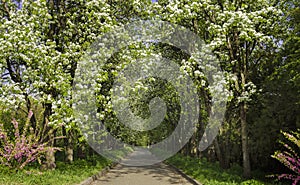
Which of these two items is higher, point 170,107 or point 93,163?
point 170,107

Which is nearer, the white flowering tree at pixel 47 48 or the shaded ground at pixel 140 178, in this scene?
the white flowering tree at pixel 47 48

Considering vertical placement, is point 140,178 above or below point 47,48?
below

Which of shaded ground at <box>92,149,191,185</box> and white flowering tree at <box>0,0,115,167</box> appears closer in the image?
white flowering tree at <box>0,0,115,167</box>

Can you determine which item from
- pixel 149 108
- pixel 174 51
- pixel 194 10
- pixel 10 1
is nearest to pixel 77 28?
pixel 10 1

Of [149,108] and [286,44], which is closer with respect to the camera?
[286,44]

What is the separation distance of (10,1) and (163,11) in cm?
709

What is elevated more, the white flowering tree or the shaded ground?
the white flowering tree

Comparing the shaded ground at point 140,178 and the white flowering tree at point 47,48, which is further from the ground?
the white flowering tree at point 47,48

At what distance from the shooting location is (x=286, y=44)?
14.1m

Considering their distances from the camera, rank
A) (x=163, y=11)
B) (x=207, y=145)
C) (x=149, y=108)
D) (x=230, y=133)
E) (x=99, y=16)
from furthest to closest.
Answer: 1. (x=149, y=108)
2. (x=207, y=145)
3. (x=230, y=133)
4. (x=163, y=11)
5. (x=99, y=16)

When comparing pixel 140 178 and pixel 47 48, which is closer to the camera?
pixel 47 48

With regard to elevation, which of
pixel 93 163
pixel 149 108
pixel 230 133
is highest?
pixel 149 108

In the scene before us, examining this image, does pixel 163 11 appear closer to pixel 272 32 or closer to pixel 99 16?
pixel 99 16

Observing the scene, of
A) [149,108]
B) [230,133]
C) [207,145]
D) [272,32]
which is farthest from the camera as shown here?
[149,108]
